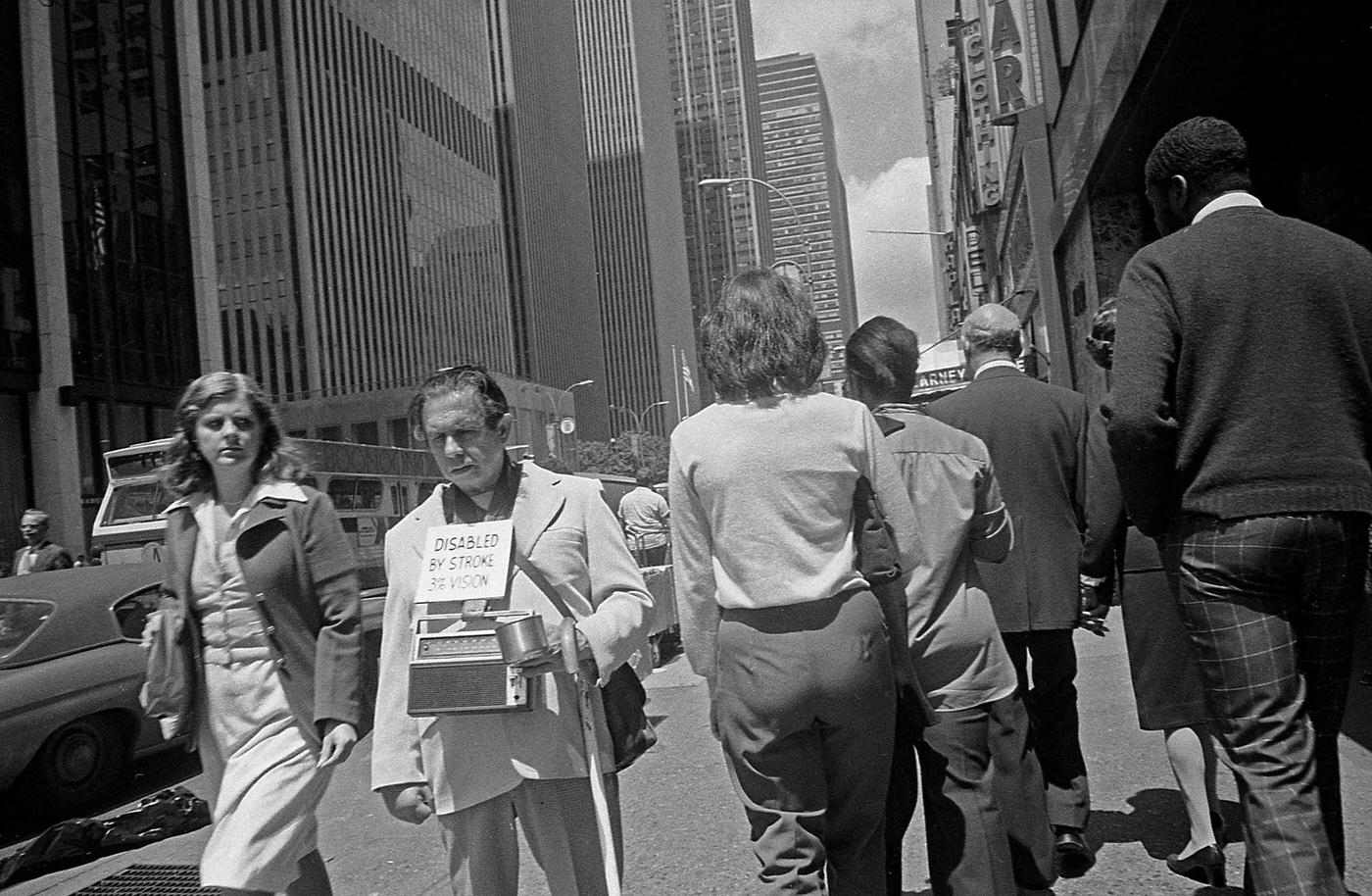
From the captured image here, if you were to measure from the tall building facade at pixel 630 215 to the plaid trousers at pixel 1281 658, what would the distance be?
15508cm

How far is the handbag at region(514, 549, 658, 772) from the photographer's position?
3.19m

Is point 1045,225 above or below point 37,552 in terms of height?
above

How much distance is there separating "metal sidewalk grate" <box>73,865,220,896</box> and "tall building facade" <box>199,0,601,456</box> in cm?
7802

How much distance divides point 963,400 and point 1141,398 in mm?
1749

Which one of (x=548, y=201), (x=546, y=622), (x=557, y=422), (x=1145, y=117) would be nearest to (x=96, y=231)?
(x=1145, y=117)

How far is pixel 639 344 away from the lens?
534ft

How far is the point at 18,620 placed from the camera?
7453 mm

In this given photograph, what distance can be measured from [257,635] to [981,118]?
40601mm

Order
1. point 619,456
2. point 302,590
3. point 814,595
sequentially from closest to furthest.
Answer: point 814,595 < point 302,590 < point 619,456

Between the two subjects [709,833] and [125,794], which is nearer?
[709,833]

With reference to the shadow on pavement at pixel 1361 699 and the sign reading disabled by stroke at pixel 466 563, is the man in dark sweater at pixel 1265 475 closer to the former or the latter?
the sign reading disabled by stroke at pixel 466 563

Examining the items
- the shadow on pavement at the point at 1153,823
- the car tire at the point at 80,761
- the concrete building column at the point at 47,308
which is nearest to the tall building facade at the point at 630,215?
the concrete building column at the point at 47,308

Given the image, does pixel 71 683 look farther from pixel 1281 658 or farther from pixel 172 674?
pixel 1281 658

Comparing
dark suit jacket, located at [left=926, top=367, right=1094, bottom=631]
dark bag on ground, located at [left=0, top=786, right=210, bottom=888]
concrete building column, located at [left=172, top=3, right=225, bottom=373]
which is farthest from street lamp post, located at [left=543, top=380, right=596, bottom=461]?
dark suit jacket, located at [left=926, top=367, right=1094, bottom=631]
